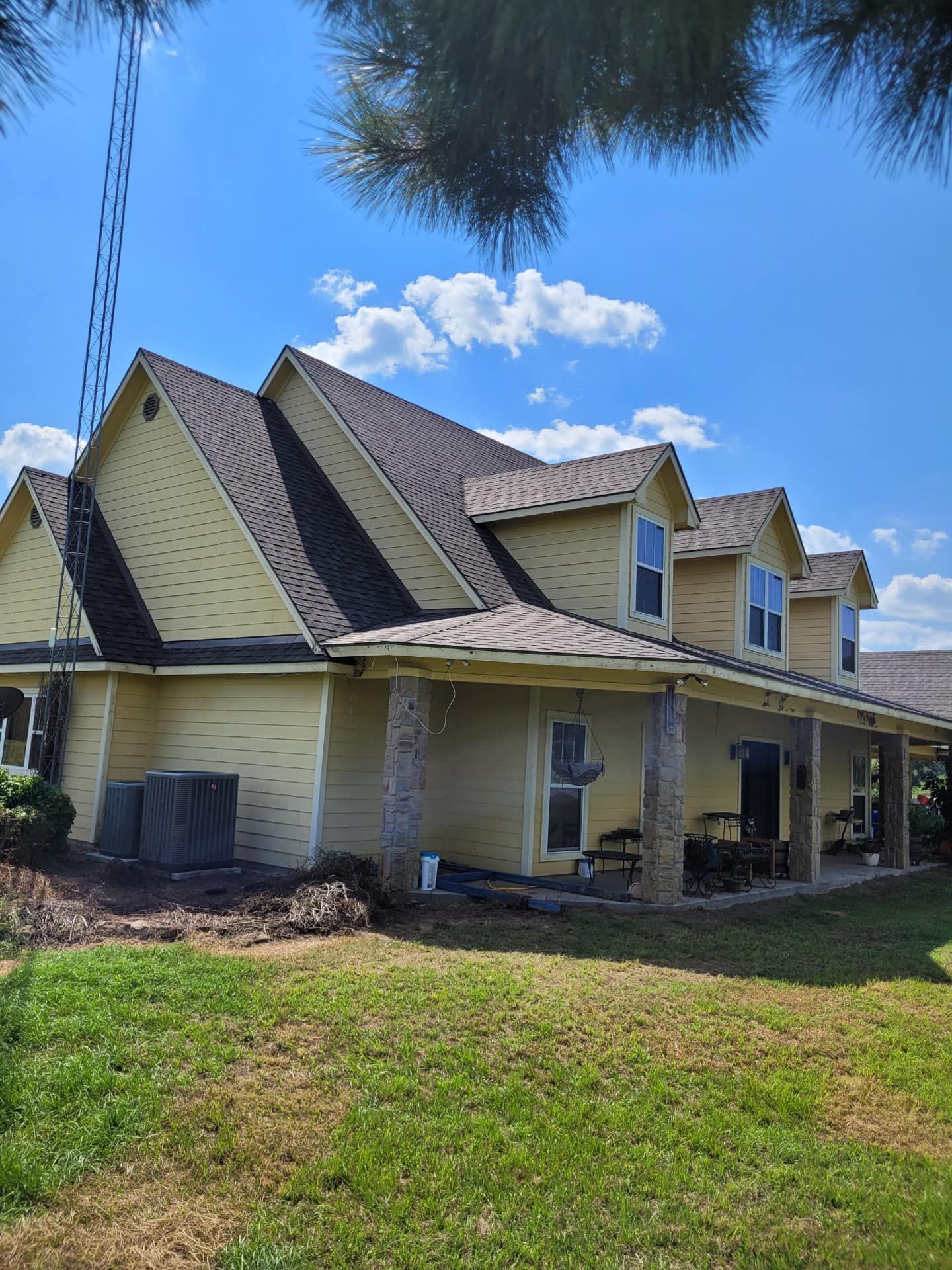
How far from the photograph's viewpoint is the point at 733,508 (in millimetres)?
16844

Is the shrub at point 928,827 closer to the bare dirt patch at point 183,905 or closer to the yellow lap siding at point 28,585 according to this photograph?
the bare dirt patch at point 183,905

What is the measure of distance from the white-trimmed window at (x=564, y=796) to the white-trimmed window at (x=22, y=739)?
27.2 feet

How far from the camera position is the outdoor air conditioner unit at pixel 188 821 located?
1090cm

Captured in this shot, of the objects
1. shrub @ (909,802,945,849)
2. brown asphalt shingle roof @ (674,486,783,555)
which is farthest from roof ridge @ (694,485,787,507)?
shrub @ (909,802,945,849)

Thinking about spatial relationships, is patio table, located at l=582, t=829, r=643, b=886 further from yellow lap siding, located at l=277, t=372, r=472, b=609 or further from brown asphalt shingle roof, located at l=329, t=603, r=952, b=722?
yellow lap siding, located at l=277, t=372, r=472, b=609

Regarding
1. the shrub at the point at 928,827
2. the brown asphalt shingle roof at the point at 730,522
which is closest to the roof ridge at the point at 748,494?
the brown asphalt shingle roof at the point at 730,522

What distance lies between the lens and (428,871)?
1054 cm

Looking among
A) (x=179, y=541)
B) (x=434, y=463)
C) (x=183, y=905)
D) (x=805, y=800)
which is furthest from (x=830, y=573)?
(x=183, y=905)

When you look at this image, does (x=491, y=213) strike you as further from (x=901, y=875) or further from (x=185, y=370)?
Result: (x=901, y=875)

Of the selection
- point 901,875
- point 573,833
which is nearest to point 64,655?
point 573,833

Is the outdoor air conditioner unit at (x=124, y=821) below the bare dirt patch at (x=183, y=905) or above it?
above

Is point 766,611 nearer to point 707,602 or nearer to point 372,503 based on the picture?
point 707,602

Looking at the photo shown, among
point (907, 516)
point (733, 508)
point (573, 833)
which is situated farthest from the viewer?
point (733, 508)

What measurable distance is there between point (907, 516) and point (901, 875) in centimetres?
1517
